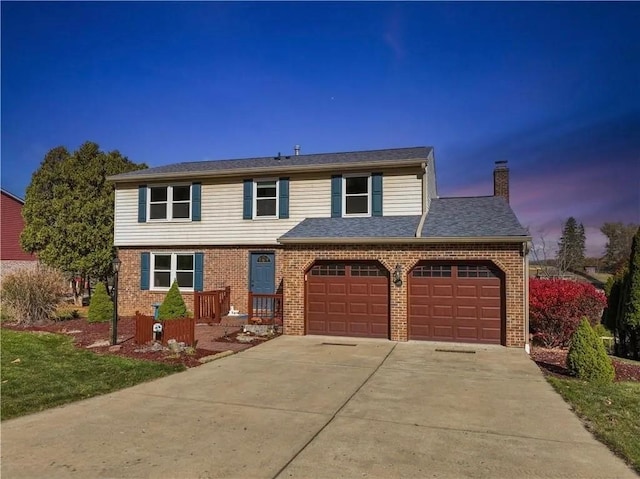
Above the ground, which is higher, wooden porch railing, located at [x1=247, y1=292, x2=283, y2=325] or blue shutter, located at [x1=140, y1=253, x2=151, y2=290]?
blue shutter, located at [x1=140, y1=253, x2=151, y2=290]

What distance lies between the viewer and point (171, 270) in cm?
1752

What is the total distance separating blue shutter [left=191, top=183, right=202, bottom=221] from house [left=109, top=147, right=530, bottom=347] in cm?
6

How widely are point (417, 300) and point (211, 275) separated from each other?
8.32 meters

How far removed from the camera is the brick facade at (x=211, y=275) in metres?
16.4

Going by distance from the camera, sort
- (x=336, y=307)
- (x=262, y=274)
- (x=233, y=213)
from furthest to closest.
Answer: (x=233, y=213)
(x=262, y=274)
(x=336, y=307)

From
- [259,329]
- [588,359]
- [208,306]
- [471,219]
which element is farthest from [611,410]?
[208,306]

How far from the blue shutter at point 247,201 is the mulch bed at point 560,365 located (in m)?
10.5

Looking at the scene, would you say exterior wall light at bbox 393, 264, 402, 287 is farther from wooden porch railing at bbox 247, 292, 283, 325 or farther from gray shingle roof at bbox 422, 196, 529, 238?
wooden porch railing at bbox 247, 292, 283, 325

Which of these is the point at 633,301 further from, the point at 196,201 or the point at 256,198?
the point at 196,201

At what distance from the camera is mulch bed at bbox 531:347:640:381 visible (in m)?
8.90

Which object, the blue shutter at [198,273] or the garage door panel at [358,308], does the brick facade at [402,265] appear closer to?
the garage door panel at [358,308]

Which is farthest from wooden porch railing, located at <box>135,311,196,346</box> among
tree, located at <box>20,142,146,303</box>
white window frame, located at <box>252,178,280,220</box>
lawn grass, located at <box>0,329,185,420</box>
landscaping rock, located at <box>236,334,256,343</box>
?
tree, located at <box>20,142,146,303</box>

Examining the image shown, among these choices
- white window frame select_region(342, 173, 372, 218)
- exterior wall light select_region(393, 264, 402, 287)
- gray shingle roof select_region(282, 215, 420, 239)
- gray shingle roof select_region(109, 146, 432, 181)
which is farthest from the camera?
gray shingle roof select_region(109, 146, 432, 181)

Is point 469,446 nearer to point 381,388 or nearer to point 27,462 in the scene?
point 381,388
